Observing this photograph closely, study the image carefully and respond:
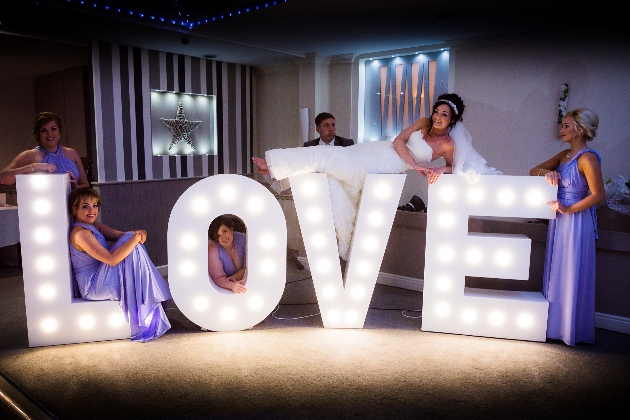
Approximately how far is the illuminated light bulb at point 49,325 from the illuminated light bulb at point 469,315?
266 centimetres

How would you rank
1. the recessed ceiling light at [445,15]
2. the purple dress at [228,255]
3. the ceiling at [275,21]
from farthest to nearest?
the recessed ceiling light at [445,15], the ceiling at [275,21], the purple dress at [228,255]

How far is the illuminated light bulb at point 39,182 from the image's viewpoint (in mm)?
2936

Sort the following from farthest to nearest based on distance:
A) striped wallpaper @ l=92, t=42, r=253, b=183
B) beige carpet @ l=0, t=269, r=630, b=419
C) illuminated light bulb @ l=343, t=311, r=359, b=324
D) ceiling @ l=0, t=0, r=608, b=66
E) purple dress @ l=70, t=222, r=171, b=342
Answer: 1. striped wallpaper @ l=92, t=42, r=253, b=183
2. ceiling @ l=0, t=0, r=608, b=66
3. illuminated light bulb @ l=343, t=311, r=359, b=324
4. purple dress @ l=70, t=222, r=171, b=342
5. beige carpet @ l=0, t=269, r=630, b=419

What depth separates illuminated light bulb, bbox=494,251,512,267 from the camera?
3.15 m

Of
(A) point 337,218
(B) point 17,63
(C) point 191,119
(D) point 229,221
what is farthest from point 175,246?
(B) point 17,63

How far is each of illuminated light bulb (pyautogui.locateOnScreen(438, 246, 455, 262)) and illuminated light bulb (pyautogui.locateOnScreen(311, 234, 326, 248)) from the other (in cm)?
79

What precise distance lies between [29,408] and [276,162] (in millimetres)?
1938

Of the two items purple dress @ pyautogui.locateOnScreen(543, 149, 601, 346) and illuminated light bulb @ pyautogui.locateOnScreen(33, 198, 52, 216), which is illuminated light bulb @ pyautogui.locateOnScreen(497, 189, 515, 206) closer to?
purple dress @ pyautogui.locateOnScreen(543, 149, 601, 346)

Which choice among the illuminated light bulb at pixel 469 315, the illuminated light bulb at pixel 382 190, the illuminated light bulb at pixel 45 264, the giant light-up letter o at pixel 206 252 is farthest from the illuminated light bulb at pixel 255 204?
the illuminated light bulb at pixel 469 315

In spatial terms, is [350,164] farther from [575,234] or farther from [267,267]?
[575,234]

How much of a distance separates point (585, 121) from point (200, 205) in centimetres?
252

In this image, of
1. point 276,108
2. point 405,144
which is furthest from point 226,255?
point 276,108

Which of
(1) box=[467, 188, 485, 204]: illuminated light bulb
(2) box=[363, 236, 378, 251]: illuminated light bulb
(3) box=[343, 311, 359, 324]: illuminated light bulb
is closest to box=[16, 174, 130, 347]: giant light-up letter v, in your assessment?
(3) box=[343, 311, 359, 324]: illuminated light bulb

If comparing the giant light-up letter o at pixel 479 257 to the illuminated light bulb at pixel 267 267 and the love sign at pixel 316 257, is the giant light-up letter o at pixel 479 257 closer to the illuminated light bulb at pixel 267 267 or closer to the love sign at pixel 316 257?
the love sign at pixel 316 257
